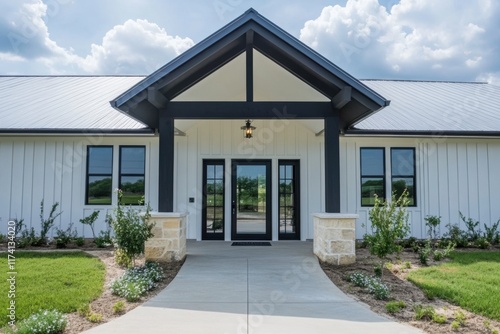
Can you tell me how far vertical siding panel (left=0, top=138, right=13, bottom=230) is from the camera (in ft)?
33.6

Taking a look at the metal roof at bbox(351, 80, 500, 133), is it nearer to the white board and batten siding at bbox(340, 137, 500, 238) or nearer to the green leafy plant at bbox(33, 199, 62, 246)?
the white board and batten siding at bbox(340, 137, 500, 238)

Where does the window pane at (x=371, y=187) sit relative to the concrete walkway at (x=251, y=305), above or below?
above

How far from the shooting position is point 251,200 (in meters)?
10.7

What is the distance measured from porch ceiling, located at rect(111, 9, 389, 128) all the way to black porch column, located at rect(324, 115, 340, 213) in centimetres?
26

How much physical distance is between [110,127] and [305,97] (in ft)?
17.9

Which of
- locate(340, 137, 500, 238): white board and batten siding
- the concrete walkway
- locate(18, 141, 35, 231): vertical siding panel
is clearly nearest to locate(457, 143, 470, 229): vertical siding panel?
locate(340, 137, 500, 238): white board and batten siding

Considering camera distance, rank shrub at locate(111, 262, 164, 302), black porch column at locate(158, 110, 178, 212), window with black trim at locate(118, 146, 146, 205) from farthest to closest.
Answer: window with black trim at locate(118, 146, 146, 205) → black porch column at locate(158, 110, 178, 212) → shrub at locate(111, 262, 164, 302)

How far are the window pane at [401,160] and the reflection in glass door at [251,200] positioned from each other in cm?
367

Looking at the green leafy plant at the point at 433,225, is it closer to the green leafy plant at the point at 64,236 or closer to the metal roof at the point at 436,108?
the metal roof at the point at 436,108

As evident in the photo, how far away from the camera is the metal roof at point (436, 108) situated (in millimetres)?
10375

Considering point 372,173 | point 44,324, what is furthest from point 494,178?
point 44,324

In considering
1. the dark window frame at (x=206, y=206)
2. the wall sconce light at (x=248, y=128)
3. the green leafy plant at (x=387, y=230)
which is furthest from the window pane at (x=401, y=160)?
the dark window frame at (x=206, y=206)

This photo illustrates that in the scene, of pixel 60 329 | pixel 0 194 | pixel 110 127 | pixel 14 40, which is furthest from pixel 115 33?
pixel 60 329

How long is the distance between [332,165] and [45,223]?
294 inches
